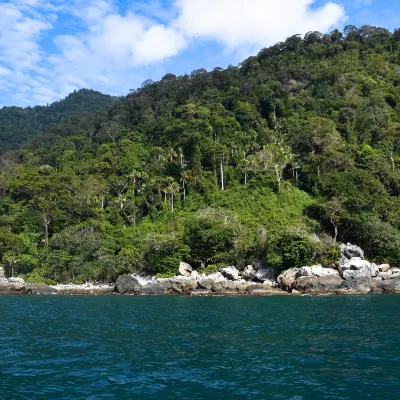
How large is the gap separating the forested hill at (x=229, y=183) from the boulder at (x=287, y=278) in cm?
187

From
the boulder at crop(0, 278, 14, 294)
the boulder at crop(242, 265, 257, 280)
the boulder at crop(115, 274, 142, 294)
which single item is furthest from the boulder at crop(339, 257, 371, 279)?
the boulder at crop(0, 278, 14, 294)

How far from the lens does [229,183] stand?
228ft

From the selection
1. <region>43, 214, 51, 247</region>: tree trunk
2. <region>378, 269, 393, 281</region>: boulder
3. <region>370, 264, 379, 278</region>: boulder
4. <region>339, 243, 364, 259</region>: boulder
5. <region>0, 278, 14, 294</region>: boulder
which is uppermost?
<region>43, 214, 51, 247</region>: tree trunk

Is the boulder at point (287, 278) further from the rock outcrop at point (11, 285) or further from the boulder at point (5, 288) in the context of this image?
the boulder at point (5, 288)

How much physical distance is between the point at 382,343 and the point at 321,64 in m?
98.6

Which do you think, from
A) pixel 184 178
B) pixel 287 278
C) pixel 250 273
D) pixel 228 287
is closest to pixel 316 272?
pixel 287 278

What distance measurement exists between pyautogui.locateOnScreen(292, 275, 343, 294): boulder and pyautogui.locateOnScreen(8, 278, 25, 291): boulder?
36.3m

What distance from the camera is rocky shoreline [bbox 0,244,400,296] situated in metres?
43.5

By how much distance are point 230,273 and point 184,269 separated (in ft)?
21.8

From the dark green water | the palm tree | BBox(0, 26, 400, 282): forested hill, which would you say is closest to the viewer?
the dark green water

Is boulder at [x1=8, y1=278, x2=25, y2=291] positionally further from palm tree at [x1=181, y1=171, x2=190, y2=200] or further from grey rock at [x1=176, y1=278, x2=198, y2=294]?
palm tree at [x1=181, y1=171, x2=190, y2=200]

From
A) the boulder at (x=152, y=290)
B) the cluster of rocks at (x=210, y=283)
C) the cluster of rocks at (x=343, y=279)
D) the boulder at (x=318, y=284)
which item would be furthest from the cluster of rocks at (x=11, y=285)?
the boulder at (x=318, y=284)

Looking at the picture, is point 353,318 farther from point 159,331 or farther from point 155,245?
point 155,245

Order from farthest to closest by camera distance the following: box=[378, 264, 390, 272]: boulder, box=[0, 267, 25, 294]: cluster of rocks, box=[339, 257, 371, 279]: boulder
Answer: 1. box=[0, 267, 25, 294]: cluster of rocks
2. box=[378, 264, 390, 272]: boulder
3. box=[339, 257, 371, 279]: boulder
